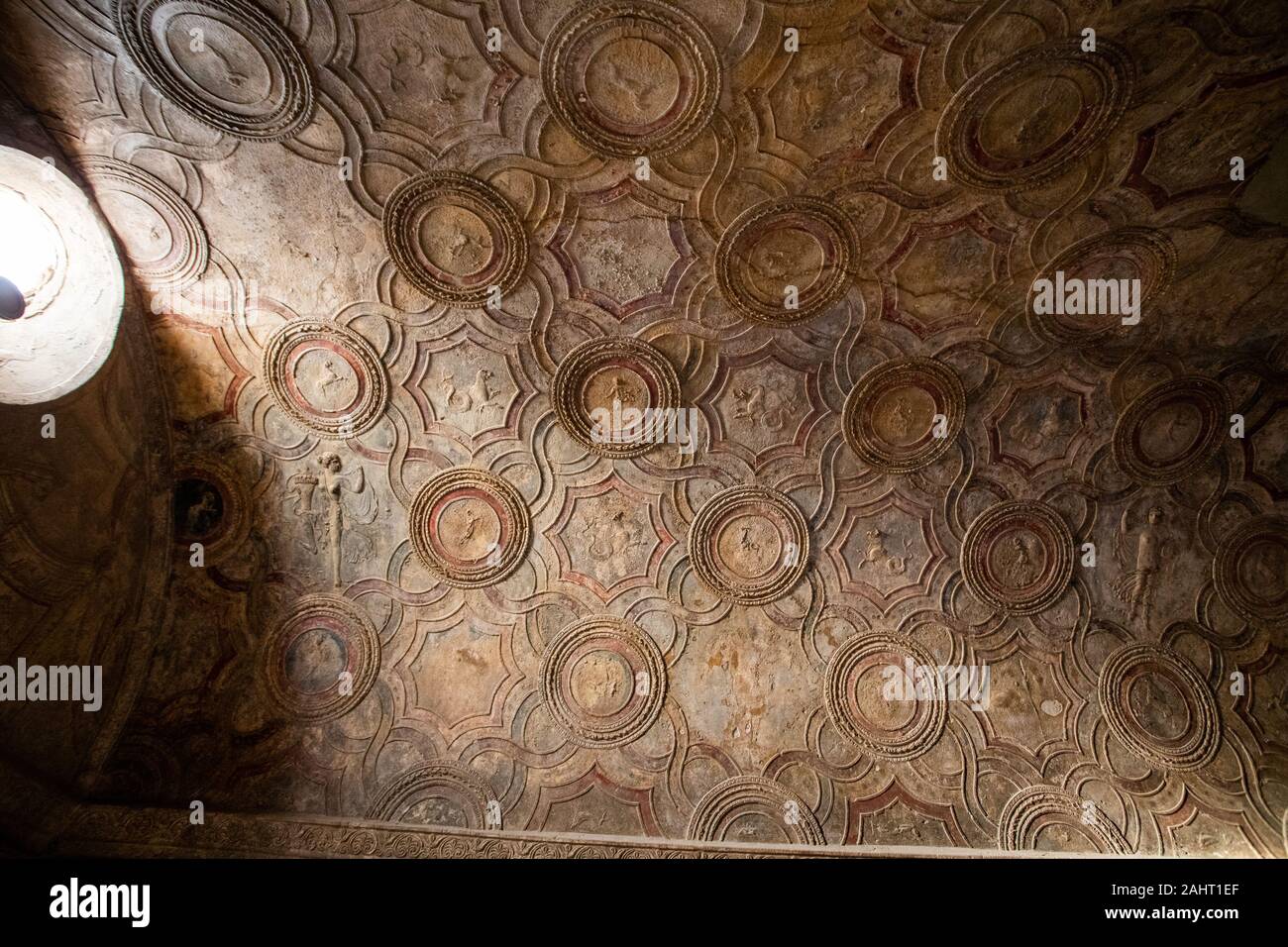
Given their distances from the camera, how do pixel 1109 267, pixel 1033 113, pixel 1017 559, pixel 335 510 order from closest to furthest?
1. pixel 1033 113
2. pixel 1109 267
3. pixel 335 510
4. pixel 1017 559

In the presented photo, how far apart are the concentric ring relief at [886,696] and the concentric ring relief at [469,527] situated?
507 centimetres

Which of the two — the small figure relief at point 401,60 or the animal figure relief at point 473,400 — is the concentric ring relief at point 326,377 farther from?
the small figure relief at point 401,60

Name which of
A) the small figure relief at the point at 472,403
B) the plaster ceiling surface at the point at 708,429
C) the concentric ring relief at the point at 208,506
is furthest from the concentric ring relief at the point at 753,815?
the concentric ring relief at the point at 208,506

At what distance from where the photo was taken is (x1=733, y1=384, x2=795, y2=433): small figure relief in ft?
24.3

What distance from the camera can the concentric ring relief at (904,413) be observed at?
23.7 feet

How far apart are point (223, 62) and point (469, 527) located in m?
5.57

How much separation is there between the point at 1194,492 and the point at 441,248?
10736 millimetres

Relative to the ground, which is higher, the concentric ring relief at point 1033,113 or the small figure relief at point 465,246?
the concentric ring relief at point 1033,113

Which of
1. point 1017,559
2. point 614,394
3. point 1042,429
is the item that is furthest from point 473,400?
point 1017,559

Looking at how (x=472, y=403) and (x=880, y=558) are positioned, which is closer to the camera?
(x=472, y=403)

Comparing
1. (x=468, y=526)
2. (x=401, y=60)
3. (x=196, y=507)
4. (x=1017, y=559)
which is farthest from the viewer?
(x=1017, y=559)

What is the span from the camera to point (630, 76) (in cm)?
529

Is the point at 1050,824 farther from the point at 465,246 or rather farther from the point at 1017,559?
the point at 465,246

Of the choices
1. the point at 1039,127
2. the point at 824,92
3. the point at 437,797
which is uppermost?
the point at 824,92
